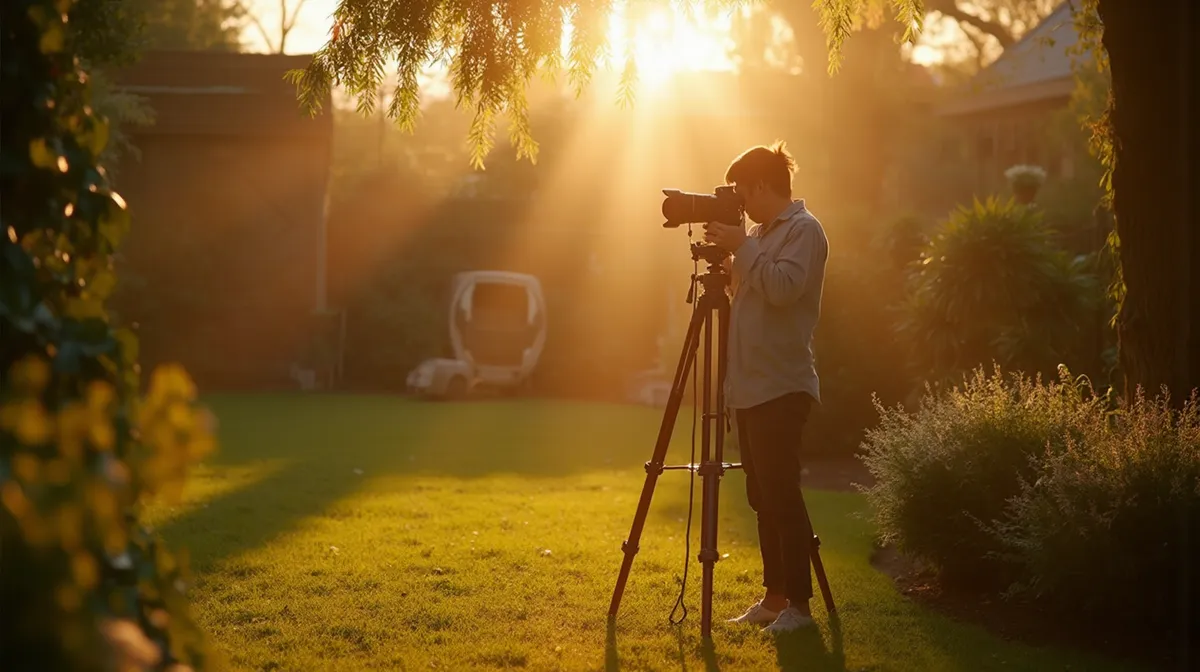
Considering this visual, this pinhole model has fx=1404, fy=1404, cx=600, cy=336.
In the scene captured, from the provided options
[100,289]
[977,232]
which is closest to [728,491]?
[977,232]

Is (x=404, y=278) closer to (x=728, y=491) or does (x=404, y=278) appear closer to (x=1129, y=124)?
(x=728, y=491)

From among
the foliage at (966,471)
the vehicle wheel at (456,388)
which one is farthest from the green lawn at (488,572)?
the vehicle wheel at (456,388)

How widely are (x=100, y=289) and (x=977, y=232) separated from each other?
10835 mm

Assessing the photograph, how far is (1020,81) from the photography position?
31.3 metres

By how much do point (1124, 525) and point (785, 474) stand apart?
1.34m

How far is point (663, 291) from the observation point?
2588 centimetres

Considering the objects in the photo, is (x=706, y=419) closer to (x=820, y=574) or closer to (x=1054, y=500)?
(x=820, y=574)

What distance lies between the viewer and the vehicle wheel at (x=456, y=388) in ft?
70.3

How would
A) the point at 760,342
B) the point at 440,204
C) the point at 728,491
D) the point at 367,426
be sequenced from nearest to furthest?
the point at 760,342 < the point at 728,491 < the point at 367,426 < the point at 440,204

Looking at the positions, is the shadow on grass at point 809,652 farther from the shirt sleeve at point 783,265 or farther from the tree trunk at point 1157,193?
the tree trunk at point 1157,193

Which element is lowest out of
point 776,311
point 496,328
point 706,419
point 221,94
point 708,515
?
point 708,515

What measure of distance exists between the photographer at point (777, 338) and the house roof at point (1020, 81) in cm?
2446

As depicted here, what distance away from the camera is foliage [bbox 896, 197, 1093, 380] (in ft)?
39.7

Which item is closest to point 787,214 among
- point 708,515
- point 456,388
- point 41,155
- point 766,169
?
point 766,169
